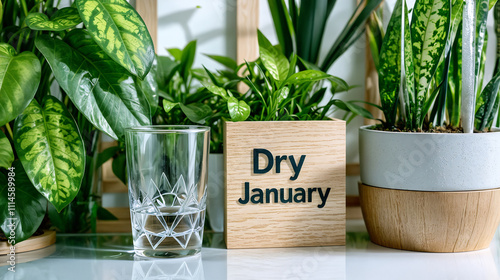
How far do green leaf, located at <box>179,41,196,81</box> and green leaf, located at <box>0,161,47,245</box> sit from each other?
1.10 feet

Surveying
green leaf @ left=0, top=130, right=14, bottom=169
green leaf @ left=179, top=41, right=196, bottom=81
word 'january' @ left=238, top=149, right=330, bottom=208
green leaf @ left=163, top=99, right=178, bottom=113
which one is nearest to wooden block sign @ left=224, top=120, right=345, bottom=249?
word 'january' @ left=238, top=149, right=330, bottom=208

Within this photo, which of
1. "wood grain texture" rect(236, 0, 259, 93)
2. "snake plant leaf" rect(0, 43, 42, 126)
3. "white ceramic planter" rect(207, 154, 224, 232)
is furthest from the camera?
"wood grain texture" rect(236, 0, 259, 93)

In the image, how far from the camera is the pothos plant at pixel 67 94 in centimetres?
70

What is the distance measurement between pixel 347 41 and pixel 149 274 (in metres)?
0.55

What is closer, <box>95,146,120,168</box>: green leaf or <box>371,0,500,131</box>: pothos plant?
<box>371,0,500,131</box>: pothos plant

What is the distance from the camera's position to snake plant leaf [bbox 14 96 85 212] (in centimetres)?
73

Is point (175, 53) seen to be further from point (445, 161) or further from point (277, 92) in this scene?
point (445, 161)

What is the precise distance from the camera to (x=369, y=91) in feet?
3.49

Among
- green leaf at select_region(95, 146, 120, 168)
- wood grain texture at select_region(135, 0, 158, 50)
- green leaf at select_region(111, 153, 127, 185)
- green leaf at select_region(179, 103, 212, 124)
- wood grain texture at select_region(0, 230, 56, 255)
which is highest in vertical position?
wood grain texture at select_region(135, 0, 158, 50)

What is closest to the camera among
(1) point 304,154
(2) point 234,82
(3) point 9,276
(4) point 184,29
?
(3) point 9,276

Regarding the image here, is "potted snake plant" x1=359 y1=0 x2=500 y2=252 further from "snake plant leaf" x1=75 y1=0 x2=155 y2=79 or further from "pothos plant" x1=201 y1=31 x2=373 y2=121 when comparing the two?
"snake plant leaf" x1=75 y1=0 x2=155 y2=79

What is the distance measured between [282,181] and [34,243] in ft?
1.36

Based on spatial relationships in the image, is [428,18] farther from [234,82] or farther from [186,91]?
[186,91]

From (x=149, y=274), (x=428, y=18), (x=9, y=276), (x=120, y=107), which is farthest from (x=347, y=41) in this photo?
(x=9, y=276)
